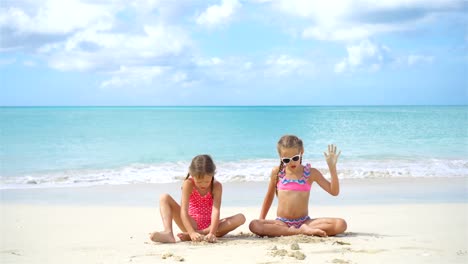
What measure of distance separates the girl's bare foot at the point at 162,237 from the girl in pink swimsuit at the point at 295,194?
Answer: 98 centimetres

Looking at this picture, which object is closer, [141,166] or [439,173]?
[439,173]

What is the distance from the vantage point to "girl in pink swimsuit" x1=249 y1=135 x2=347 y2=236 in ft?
20.2

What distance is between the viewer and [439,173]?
14.3 metres

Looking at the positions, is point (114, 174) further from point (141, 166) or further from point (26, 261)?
point (26, 261)

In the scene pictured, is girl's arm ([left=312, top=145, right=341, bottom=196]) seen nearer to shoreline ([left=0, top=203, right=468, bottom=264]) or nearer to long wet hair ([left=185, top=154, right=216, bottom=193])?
shoreline ([left=0, top=203, right=468, bottom=264])

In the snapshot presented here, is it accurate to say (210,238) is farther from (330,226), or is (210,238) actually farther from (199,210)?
(330,226)

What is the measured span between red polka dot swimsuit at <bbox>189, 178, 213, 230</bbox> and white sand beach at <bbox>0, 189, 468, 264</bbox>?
1.12 feet

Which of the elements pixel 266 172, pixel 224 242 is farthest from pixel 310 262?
pixel 266 172

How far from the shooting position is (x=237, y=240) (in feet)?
20.0

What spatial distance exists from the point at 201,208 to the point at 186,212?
0.28 meters

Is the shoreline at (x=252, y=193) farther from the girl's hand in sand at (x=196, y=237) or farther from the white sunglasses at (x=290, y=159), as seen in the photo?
the girl's hand in sand at (x=196, y=237)

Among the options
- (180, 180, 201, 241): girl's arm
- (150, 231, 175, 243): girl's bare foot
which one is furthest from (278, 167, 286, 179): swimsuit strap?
(150, 231, 175, 243): girl's bare foot

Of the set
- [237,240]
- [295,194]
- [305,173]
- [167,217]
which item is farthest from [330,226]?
[167,217]

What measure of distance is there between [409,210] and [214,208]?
3.73 m
